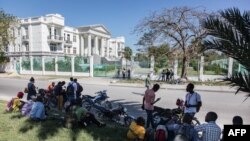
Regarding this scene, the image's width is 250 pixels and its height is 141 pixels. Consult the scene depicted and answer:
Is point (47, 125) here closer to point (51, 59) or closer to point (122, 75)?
point (122, 75)

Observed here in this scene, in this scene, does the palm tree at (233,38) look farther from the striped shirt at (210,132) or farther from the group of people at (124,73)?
the group of people at (124,73)

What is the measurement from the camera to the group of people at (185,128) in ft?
17.1

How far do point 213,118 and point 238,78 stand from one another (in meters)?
1.42

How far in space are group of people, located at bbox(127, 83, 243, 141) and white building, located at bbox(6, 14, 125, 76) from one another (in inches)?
922

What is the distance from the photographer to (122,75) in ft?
92.7

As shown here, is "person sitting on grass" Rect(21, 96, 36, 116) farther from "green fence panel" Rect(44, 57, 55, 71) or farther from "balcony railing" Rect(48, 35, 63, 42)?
"balcony railing" Rect(48, 35, 63, 42)

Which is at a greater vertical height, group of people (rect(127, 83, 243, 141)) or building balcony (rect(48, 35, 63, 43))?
building balcony (rect(48, 35, 63, 43))

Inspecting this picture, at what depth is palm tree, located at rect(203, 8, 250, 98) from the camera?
4184mm

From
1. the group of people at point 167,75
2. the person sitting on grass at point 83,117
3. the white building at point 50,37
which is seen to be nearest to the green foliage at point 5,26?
the white building at point 50,37

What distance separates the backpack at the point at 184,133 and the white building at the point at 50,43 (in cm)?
2507

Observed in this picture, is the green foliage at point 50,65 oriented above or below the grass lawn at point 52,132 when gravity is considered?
above

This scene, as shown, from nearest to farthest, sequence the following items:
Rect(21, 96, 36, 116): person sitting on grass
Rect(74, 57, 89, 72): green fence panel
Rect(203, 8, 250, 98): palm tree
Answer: Rect(203, 8, 250, 98): palm tree < Rect(21, 96, 36, 116): person sitting on grass < Rect(74, 57, 89, 72): green fence panel

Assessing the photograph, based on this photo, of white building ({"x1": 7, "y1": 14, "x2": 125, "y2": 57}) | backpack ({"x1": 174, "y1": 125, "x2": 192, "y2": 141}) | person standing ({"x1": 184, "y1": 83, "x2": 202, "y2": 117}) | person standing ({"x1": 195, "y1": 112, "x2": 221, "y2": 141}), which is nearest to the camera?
person standing ({"x1": 195, "y1": 112, "x2": 221, "y2": 141})

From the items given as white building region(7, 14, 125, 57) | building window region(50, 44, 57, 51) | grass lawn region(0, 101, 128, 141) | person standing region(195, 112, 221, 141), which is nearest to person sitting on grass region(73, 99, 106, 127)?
grass lawn region(0, 101, 128, 141)
